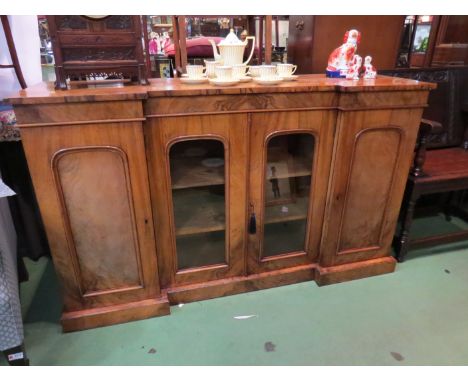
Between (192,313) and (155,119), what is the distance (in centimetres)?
94

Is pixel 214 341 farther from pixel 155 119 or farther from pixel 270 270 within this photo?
pixel 155 119

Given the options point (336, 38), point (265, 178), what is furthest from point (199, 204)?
point (336, 38)

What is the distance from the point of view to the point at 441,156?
2029 millimetres

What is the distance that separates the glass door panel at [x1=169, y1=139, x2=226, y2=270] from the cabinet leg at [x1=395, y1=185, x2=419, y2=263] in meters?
1.05

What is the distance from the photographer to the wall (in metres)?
1.68

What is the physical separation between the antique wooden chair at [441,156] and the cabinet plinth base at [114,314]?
1406 millimetres

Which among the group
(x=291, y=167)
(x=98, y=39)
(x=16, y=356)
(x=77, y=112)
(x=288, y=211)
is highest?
(x=98, y=39)

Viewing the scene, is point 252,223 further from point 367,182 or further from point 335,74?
point 335,74

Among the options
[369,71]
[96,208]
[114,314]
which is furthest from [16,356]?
[369,71]

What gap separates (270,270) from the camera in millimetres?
1693

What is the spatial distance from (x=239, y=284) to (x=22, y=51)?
170 centimetres

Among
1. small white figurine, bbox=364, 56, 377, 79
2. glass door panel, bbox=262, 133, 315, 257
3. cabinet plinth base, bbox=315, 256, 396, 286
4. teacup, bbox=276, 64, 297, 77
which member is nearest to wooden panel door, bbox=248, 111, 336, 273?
glass door panel, bbox=262, 133, 315, 257

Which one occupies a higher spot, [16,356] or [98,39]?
[98,39]

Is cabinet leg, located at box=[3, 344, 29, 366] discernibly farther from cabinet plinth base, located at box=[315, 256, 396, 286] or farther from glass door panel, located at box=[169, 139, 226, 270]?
cabinet plinth base, located at box=[315, 256, 396, 286]
